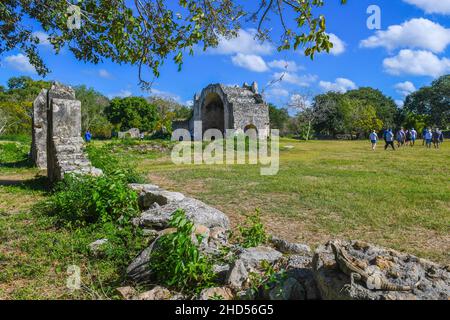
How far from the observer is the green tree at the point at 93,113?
170 feet

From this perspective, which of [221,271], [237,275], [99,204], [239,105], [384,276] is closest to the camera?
[384,276]

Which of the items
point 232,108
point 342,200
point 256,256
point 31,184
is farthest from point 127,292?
point 232,108

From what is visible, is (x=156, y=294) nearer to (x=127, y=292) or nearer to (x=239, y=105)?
(x=127, y=292)

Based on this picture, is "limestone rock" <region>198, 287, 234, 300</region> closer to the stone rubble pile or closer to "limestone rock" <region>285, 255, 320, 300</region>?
the stone rubble pile

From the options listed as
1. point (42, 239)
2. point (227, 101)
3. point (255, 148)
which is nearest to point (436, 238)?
point (42, 239)

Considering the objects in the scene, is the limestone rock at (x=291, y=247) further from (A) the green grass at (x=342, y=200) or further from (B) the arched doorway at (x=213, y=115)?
(B) the arched doorway at (x=213, y=115)

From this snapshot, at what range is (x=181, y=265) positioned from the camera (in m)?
3.31

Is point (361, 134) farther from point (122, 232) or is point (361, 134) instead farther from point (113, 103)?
point (122, 232)

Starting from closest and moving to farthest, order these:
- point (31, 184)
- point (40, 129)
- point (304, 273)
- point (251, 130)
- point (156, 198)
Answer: point (304, 273)
point (156, 198)
point (31, 184)
point (40, 129)
point (251, 130)

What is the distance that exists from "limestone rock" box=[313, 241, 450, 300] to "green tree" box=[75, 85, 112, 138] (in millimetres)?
51697

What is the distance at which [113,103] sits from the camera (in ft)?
181

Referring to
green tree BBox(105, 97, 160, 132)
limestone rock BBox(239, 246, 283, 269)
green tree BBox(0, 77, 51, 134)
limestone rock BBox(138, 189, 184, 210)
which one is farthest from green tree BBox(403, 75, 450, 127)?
limestone rock BBox(239, 246, 283, 269)

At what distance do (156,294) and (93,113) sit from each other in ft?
179

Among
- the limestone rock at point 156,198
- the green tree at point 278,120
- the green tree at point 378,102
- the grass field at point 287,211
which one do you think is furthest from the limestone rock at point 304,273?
the green tree at point 278,120
